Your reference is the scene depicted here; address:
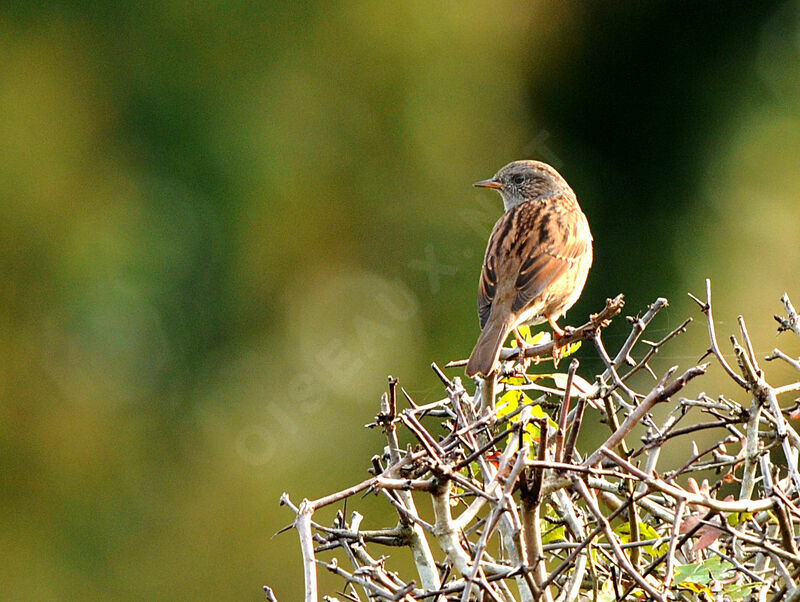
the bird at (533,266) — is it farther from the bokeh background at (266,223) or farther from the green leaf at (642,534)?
the bokeh background at (266,223)

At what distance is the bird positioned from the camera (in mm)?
3859

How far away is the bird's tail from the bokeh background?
342cm

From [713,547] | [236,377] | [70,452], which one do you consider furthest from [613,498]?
[70,452]

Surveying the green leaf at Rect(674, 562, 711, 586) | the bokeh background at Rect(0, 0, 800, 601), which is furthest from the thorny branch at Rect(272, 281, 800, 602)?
the bokeh background at Rect(0, 0, 800, 601)

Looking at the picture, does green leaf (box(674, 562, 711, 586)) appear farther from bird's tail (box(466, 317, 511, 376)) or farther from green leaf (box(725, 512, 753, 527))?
bird's tail (box(466, 317, 511, 376))

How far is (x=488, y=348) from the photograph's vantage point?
306cm

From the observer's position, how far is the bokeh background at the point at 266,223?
738 centimetres

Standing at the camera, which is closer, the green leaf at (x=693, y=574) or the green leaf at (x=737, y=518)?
the green leaf at (x=693, y=574)

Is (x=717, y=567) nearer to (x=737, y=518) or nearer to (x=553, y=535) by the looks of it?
(x=737, y=518)

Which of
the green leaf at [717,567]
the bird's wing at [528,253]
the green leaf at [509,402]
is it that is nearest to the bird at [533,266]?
the bird's wing at [528,253]

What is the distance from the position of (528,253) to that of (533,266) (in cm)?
8

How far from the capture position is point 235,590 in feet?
24.8

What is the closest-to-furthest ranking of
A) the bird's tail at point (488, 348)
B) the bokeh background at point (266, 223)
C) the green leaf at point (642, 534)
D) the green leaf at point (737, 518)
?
the green leaf at point (737, 518)
the green leaf at point (642, 534)
the bird's tail at point (488, 348)
the bokeh background at point (266, 223)

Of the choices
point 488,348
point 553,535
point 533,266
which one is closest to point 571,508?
point 553,535
